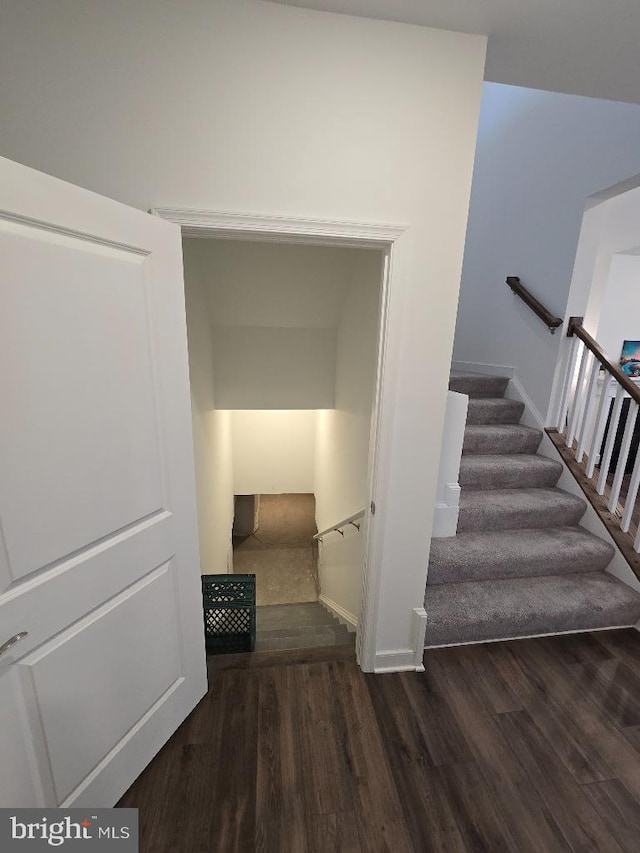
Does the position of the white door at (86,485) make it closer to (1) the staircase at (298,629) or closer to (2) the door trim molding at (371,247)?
(2) the door trim molding at (371,247)

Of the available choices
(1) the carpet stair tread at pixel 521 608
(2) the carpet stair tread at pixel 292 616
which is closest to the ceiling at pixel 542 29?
(1) the carpet stair tread at pixel 521 608

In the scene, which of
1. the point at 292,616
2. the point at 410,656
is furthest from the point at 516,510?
the point at 292,616

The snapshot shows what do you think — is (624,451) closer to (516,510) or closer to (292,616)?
(516,510)

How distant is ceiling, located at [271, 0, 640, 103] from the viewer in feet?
3.67

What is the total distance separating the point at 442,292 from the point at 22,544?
155cm

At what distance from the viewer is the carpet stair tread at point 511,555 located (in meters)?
2.18

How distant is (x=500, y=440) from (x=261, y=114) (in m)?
2.57

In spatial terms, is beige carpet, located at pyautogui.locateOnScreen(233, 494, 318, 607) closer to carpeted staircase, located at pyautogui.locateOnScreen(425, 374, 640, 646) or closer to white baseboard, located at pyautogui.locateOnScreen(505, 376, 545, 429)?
carpeted staircase, located at pyautogui.locateOnScreen(425, 374, 640, 646)

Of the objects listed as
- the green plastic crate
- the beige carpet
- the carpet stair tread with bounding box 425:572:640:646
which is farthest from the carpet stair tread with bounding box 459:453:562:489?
the beige carpet

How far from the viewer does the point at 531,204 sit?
2992mm

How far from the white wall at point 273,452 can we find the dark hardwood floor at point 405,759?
9.93 feet

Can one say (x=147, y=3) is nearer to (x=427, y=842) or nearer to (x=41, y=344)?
(x=41, y=344)

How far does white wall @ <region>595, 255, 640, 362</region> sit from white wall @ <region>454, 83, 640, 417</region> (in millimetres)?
825

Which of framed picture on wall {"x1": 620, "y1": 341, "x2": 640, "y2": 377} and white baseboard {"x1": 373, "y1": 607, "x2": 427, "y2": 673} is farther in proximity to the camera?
framed picture on wall {"x1": 620, "y1": 341, "x2": 640, "y2": 377}
